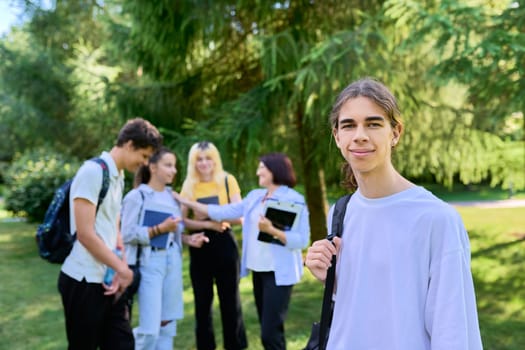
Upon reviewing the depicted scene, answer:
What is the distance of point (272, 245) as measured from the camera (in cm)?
392

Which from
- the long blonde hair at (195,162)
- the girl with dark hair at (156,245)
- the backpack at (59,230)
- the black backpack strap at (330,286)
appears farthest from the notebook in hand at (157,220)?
the black backpack strap at (330,286)

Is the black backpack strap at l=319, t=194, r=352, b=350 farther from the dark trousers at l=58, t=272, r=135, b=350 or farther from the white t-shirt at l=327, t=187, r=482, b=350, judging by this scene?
the dark trousers at l=58, t=272, r=135, b=350

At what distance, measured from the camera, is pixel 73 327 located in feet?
9.66

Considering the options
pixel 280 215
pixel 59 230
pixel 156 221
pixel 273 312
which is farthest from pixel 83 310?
pixel 280 215

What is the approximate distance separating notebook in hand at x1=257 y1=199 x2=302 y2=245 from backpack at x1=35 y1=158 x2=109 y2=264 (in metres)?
1.41

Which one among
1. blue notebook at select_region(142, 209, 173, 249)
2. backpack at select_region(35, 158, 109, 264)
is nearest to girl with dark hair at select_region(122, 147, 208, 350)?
blue notebook at select_region(142, 209, 173, 249)

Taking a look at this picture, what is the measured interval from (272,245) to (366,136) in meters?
2.59

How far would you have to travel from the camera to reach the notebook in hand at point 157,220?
393 centimetres

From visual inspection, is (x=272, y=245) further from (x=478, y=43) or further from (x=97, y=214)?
(x=478, y=43)

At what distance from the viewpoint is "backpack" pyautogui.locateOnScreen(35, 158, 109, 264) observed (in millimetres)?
2902

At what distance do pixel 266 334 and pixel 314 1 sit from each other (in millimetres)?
6521

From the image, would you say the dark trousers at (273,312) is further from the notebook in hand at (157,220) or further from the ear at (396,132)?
the ear at (396,132)

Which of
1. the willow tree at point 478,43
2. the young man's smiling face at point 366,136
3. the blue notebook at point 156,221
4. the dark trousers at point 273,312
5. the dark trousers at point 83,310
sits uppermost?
the willow tree at point 478,43

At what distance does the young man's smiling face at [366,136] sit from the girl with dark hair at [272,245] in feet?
7.98
